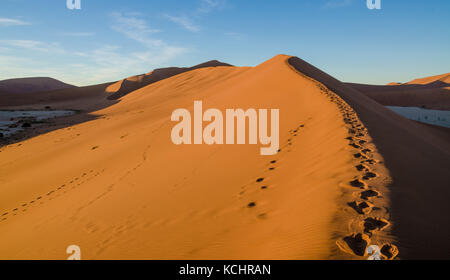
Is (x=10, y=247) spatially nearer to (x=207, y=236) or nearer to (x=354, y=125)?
(x=207, y=236)

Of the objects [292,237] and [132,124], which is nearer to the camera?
[292,237]

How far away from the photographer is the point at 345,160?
13.8 feet

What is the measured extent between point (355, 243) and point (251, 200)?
5.57 feet

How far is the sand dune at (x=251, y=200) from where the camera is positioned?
265 cm

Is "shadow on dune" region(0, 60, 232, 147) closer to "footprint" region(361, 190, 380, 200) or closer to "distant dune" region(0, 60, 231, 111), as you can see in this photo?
"distant dune" region(0, 60, 231, 111)

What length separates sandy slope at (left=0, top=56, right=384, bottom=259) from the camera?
2.95 m

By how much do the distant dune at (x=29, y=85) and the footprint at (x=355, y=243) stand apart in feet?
261

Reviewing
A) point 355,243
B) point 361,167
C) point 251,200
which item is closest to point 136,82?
point 251,200

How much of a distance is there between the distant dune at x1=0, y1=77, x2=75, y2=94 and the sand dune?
74125mm

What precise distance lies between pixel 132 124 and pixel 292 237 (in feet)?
39.6

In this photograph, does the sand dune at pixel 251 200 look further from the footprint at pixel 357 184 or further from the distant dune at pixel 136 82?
the distant dune at pixel 136 82

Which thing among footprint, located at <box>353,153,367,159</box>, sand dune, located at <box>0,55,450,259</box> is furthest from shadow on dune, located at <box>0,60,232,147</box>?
footprint, located at <box>353,153,367,159</box>
